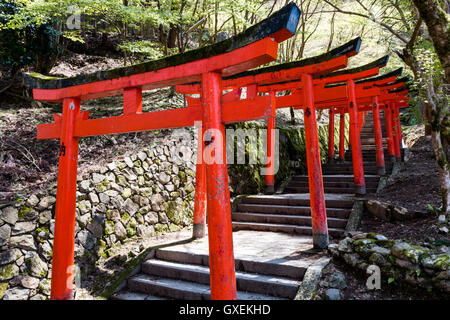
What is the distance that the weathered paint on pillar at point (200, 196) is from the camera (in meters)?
6.56

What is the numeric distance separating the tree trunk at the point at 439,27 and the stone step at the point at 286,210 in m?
4.05

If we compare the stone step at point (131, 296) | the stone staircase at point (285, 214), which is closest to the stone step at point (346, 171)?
the stone staircase at point (285, 214)

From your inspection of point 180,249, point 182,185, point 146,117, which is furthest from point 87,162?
point 146,117

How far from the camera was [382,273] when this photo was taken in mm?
4223

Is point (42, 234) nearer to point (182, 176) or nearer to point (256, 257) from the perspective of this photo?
point (182, 176)

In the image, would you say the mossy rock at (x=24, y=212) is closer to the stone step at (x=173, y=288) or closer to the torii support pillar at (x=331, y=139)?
the stone step at (x=173, y=288)

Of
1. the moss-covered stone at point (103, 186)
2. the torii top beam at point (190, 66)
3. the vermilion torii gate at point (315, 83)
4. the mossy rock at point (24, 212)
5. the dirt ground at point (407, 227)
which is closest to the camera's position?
the torii top beam at point (190, 66)

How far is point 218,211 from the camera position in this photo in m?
3.31

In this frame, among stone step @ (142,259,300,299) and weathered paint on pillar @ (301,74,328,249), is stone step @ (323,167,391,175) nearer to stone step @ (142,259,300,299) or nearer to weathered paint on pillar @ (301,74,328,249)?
weathered paint on pillar @ (301,74,328,249)

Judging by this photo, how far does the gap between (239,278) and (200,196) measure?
7.38ft

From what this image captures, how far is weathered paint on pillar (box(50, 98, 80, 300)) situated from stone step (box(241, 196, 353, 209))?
5547mm

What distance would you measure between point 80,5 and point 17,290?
7.28 metres

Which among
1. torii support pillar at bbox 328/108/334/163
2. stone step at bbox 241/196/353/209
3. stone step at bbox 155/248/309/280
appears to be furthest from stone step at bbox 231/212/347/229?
torii support pillar at bbox 328/108/334/163
